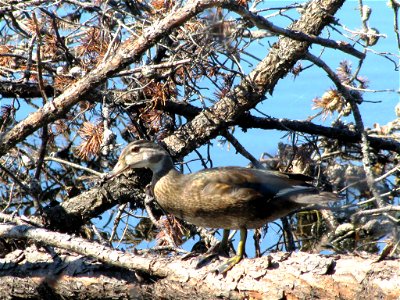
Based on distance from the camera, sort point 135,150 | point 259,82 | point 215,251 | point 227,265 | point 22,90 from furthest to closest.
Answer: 1. point 22,90
2. point 259,82
3. point 135,150
4. point 215,251
5. point 227,265

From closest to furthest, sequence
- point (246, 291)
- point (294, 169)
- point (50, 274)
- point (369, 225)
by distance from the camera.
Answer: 1. point (246, 291)
2. point (50, 274)
3. point (369, 225)
4. point (294, 169)

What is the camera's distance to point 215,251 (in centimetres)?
420

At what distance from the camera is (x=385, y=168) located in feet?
18.6

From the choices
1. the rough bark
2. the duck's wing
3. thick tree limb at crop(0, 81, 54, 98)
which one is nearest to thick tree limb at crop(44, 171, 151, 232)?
the rough bark

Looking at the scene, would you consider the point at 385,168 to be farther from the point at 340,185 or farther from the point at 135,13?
the point at 135,13

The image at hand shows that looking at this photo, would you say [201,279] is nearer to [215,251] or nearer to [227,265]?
[227,265]

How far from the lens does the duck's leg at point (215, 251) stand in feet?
12.6

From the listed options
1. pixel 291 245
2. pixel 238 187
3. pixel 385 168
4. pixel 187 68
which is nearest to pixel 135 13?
pixel 187 68

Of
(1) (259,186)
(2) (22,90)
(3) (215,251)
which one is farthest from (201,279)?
(2) (22,90)

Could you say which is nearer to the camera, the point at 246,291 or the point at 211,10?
the point at 246,291

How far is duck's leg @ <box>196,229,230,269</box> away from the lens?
12.6 ft

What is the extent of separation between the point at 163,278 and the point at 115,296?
1.09ft

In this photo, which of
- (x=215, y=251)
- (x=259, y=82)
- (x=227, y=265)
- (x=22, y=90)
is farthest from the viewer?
(x=22, y=90)

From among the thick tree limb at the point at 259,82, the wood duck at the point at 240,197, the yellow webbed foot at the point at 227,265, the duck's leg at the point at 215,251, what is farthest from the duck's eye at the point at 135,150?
the yellow webbed foot at the point at 227,265
